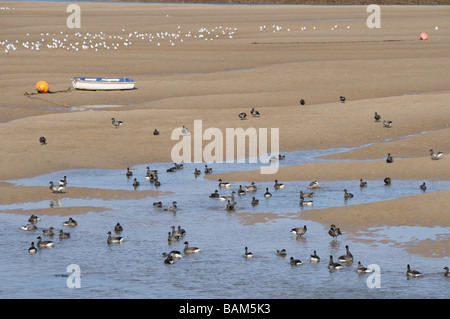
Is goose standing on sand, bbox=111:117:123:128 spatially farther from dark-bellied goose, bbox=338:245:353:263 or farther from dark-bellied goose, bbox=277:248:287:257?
dark-bellied goose, bbox=338:245:353:263

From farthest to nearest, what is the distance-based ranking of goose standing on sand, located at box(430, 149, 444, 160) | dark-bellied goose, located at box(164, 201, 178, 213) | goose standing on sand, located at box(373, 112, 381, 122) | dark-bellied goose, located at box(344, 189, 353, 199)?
goose standing on sand, located at box(373, 112, 381, 122), goose standing on sand, located at box(430, 149, 444, 160), dark-bellied goose, located at box(344, 189, 353, 199), dark-bellied goose, located at box(164, 201, 178, 213)

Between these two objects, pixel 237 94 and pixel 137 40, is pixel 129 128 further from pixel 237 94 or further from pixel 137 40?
pixel 137 40

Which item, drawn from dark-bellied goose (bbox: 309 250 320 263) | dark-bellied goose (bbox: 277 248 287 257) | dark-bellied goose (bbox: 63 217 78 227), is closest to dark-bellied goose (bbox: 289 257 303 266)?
dark-bellied goose (bbox: 309 250 320 263)

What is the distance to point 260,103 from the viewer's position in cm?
5256

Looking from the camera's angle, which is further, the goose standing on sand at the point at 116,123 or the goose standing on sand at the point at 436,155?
the goose standing on sand at the point at 116,123

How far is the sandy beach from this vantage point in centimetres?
3666

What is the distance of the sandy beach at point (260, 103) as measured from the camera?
3666 cm

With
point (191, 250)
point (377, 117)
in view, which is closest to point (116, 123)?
point (377, 117)

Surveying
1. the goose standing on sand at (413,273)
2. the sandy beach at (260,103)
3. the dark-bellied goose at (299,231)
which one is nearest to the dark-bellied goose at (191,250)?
the dark-bellied goose at (299,231)

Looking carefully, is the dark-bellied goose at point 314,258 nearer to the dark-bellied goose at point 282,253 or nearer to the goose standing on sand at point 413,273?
the dark-bellied goose at point 282,253

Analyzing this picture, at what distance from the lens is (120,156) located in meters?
40.5

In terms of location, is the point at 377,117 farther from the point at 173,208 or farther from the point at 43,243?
the point at 43,243

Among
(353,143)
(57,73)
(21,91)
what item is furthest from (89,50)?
(353,143)

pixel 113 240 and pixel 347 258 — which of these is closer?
pixel 347 258
